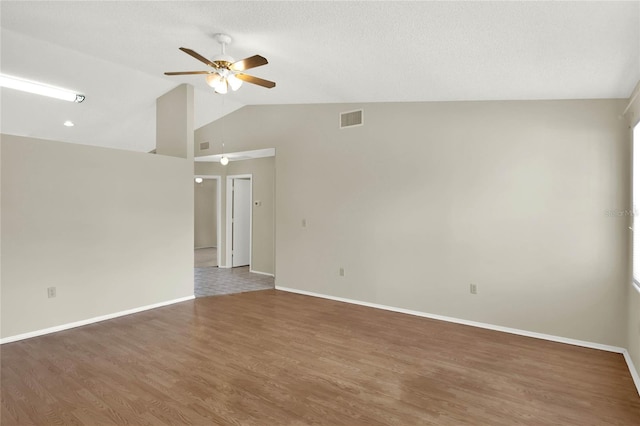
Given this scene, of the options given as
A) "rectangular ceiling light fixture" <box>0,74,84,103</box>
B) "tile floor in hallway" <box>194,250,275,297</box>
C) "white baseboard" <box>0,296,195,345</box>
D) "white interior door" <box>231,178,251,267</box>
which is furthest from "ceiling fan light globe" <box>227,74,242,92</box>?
"white interior door" <box>231,178,251,267</box>

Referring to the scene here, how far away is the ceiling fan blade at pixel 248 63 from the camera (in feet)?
9.49

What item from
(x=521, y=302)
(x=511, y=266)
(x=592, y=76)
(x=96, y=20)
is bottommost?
(x=521, y=302)

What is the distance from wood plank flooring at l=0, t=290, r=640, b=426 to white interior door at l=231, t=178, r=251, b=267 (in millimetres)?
3675

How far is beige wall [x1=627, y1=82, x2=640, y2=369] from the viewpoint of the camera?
9.79 feet

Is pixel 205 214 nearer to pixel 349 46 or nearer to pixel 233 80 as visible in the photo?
pixel 233 80

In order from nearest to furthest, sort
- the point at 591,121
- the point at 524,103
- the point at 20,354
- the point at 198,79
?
the point at 20,354, the point at 591,121, the point at 524,103, the point at 198,79

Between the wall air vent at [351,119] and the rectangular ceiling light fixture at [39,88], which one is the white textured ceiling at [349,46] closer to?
the rectangular ceiling light fixture at [39,88]

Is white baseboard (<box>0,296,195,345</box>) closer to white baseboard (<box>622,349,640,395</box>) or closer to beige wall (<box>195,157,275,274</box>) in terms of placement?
beige wall (<box>195,157,275,274</box>)

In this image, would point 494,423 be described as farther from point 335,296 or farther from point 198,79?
point 198,79

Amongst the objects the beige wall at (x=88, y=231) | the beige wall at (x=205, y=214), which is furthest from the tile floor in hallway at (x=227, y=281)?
the beige wall at (x=205, y=214)

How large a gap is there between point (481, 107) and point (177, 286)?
493 cm

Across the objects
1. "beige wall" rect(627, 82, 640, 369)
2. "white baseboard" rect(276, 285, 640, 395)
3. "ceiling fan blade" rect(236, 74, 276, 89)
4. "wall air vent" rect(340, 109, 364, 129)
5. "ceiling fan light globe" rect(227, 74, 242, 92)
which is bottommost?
"white baseboard" rect(276, 285, 640, 395)

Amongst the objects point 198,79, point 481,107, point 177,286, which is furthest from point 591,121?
point 177,286

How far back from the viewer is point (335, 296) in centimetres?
549
